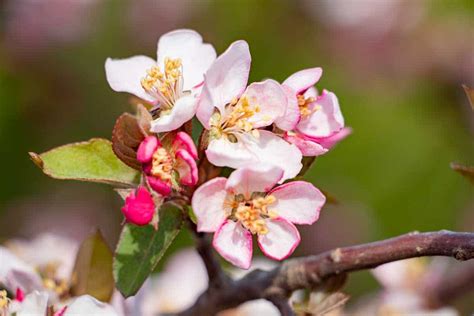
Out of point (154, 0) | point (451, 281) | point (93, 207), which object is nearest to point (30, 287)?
point (451, 281)

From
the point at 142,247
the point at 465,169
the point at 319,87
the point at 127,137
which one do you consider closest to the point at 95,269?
the point at 142,247

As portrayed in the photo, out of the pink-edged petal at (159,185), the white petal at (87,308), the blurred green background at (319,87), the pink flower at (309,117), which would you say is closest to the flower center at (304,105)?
the pink flower at (309,117)

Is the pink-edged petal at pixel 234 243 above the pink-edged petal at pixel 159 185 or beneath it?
beneath

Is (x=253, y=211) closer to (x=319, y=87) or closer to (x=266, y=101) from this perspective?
(x=266, y=101)

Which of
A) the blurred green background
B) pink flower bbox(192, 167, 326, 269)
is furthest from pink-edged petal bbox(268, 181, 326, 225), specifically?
the blurred green background

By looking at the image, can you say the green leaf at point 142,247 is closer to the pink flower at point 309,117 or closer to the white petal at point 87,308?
the white petal at point 87,308

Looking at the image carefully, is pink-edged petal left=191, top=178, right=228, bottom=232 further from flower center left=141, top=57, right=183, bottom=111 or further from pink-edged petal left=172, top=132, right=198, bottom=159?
flower center left=141, top=57, right=183, bottom=111
